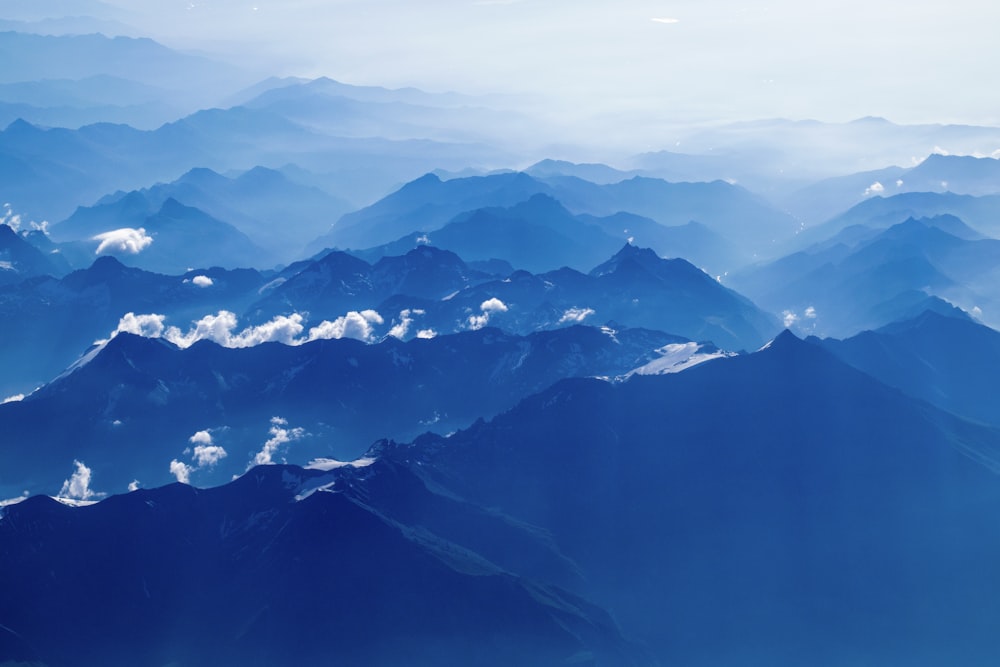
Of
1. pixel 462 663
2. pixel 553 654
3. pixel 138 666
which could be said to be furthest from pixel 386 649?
pixel 138 666

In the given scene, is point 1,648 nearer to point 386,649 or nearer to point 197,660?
point 197,660

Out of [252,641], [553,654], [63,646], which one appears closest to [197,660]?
[252,641]

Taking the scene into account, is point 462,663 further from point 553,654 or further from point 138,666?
point 138,666

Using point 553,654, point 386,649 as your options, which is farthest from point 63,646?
point 553,654

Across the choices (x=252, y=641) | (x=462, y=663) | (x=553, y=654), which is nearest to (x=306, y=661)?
(x=252, y=641)

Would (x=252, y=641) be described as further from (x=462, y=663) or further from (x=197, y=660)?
(x=462, y=663)

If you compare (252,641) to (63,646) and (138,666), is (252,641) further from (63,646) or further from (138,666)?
(63,646)
